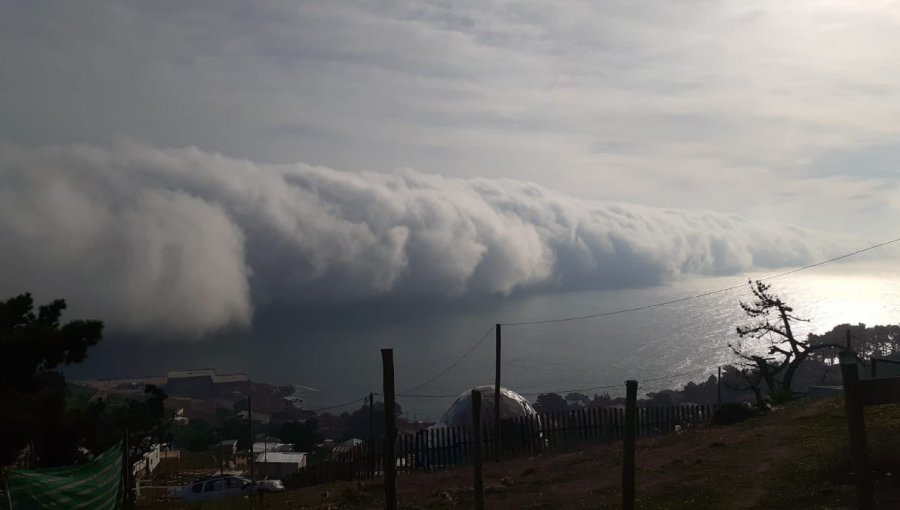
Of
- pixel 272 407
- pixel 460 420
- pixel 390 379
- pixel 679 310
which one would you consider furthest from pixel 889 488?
pixel 679 310

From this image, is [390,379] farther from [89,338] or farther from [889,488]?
[89,338]

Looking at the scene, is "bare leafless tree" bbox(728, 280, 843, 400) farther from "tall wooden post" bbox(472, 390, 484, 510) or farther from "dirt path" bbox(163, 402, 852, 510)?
"tall wooden post" bbox(472, 390, 484, 510)

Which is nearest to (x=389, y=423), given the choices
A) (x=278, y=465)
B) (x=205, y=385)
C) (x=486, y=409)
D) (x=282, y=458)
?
(x=486, y=409)

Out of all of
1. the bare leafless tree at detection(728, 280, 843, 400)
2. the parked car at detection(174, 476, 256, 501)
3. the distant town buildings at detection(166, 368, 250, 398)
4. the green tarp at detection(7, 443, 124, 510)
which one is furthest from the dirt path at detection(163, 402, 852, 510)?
the distant town buildings at detection(166, 368, 250, 398)

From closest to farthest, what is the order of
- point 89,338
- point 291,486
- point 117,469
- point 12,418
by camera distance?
point 117,469 → point 12,418 → point 89,338 → point 291,486

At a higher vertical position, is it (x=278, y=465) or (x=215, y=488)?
(x=215, y=488)

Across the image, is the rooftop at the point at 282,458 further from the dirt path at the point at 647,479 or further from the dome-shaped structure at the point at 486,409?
the dirt path at the point at 647,479

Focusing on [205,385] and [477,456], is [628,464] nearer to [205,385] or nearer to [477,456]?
[477,456]
